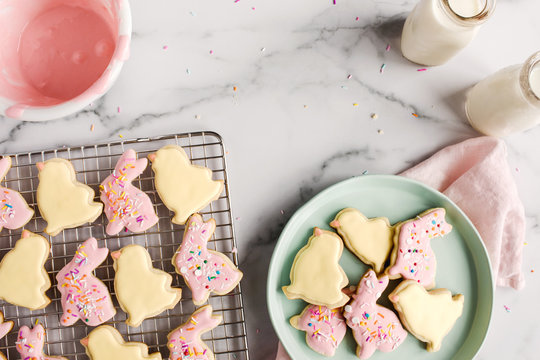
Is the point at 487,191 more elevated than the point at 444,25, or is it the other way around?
the point at 444,25

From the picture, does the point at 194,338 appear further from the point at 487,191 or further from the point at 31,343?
the point at 487,191

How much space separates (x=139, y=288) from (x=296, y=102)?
50 centimetres

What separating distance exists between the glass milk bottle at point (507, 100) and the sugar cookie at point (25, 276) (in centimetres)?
93

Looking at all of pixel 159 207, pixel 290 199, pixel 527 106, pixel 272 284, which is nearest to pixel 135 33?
pixel 159 207

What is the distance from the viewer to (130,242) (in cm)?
99

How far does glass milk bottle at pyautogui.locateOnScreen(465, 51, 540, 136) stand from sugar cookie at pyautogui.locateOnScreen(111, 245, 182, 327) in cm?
72

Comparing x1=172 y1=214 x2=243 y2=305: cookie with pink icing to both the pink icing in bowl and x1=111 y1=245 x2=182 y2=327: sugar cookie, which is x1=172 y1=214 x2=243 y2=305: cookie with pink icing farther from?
the pink icing in bowl

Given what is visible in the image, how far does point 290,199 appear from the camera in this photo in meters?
1.01

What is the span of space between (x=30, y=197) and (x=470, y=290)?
3.12 feet

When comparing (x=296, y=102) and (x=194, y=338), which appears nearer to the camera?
(x=194, y=338)

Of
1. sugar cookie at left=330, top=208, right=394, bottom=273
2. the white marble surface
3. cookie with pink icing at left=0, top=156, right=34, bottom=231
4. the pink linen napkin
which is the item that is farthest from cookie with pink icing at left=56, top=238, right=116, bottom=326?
the pink linen napkin

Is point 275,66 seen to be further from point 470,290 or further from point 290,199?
point 470,290

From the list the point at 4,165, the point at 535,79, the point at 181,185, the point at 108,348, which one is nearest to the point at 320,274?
the point at 181,185

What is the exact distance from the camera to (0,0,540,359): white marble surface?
1010 mm
